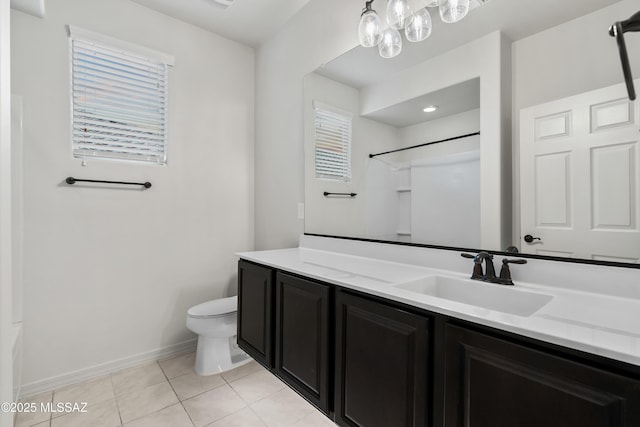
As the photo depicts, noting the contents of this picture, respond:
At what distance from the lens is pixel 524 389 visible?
0.66 meters

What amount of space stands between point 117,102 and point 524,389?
2.67 metres

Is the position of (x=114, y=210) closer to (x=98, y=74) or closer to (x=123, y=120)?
(x=123, y=120)

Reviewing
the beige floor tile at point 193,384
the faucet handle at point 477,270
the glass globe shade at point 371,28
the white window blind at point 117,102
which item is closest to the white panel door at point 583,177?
the faucet handle at point 477,270

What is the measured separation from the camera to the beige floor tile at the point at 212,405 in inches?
65.4

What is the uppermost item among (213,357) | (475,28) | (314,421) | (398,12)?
(398,12)

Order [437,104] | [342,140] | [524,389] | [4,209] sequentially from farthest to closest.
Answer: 1. [342,140]
2. [437,104]
3. [4,209]
4. [524,389]

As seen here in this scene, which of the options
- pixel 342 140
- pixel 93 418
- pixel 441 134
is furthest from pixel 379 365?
pixel 93 418

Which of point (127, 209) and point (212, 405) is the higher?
point (127, 209)

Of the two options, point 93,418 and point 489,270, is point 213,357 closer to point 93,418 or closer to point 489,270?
point 93,418

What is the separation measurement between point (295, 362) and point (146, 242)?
5.20 feet

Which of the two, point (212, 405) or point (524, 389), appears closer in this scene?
point (524, 389)

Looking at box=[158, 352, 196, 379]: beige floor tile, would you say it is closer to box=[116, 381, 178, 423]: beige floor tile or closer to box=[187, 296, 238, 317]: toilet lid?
box=[116, 381, 178, 423]: beige floor tile

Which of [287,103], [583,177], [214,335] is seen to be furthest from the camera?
[287,103]

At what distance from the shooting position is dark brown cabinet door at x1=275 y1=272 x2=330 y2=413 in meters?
1.18
